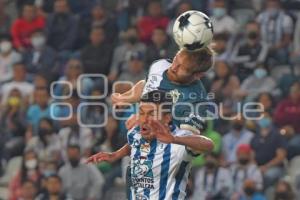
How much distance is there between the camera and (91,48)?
17.9 m

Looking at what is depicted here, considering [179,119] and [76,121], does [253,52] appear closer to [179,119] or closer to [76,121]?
[76,121]

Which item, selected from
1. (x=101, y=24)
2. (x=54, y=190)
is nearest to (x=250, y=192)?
(x=54, y=190)

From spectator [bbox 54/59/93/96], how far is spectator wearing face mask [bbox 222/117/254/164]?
221cm

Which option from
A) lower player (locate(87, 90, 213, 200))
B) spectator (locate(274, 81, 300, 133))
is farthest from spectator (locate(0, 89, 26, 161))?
lower player (locate(87, 90, 213, 200))

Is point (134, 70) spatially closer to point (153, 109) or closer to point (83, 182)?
point (83, 182)

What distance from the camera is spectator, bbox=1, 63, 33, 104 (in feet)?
56.7

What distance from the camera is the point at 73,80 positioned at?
674 inches

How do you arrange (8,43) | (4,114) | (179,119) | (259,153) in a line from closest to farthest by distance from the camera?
(179,119)
(259,153)
(4,114)
(8,43)

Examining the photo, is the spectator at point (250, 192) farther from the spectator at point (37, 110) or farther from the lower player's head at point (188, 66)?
the lower player's head at point (188, 66)

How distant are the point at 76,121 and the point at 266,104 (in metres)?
2.67

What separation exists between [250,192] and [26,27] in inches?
218

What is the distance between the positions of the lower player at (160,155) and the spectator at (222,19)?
29.1ft

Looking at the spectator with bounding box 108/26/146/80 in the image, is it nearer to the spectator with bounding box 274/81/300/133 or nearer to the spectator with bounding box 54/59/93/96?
the spectator with bounding box 54/59/93/96

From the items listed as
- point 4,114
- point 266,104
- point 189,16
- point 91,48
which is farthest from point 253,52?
point 189,16
